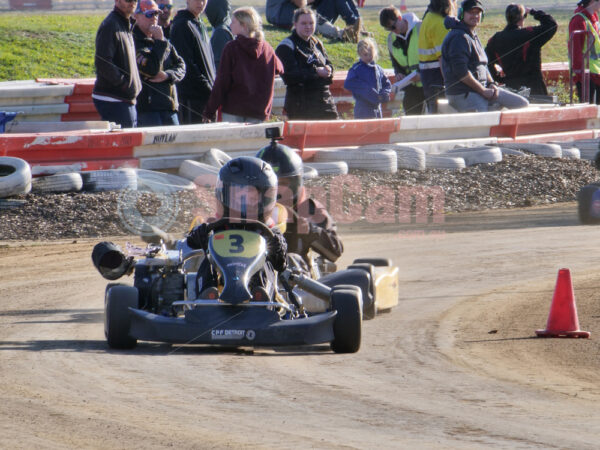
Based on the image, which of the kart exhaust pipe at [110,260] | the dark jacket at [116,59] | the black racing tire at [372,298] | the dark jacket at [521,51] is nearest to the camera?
the kart exhaust pipe at [110,260]

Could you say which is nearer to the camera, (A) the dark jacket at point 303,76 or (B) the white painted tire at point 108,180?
(B) the white painted tire at point 108,180

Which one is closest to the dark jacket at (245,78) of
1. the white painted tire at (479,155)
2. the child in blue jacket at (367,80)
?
the child in blue jacket at (367,80)

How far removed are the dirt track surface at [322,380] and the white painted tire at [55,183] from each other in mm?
1789

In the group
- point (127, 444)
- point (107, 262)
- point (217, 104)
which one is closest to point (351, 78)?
point (217, 104)

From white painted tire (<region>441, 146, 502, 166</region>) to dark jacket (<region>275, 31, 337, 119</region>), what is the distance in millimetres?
2031

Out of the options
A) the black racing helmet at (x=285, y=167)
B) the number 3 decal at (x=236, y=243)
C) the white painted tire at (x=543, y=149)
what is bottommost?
the white painted tire at (x=543, y=149)

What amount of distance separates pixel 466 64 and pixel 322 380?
7817mm

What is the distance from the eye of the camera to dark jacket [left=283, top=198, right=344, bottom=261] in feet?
22.2

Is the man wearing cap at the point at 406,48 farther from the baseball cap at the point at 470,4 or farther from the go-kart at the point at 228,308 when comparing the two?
the go-kart at the point at 228,308

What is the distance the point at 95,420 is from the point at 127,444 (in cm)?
34

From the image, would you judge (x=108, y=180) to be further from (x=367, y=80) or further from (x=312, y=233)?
(x=312, y=233)

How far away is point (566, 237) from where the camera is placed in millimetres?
9922

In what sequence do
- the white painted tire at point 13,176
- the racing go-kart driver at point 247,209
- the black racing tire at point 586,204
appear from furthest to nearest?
the black racing tire at point 586,204
the white painted tire at point 13,176
the racing go-kart driver at point 247,209

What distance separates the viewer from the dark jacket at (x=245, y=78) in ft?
33.0
